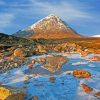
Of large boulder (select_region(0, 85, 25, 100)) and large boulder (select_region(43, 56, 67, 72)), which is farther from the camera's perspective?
large boulder (select_region(43, 56, 67, 72))

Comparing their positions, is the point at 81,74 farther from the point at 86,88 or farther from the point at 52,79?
the point at 86,88

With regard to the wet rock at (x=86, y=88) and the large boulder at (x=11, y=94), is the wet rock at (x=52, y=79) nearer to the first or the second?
the wet rock at (x=86, y=88)

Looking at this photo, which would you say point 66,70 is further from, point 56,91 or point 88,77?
point 56,91

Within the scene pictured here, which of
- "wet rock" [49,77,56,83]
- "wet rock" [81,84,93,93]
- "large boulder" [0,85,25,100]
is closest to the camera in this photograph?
"large boulder" [0,85,25,100]

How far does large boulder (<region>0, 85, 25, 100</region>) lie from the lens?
37.5ft

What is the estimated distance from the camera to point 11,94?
11.5 meters

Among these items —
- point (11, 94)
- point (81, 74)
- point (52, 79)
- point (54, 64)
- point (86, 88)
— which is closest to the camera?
point (11, 94)

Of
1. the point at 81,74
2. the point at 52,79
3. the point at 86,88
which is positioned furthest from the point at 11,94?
the point at 81,74

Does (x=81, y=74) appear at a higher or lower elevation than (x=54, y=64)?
lower

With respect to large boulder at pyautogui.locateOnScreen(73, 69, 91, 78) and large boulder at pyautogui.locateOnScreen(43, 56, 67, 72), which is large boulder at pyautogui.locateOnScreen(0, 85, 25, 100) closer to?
large boulder at pyautogui.locateOnScreen(73, 69, 91, 78)

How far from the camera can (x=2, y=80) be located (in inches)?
591

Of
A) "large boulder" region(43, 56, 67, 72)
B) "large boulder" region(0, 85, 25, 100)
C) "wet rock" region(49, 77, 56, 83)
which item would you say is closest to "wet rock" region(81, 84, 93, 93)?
"wet rock" region(49, 77, 56, 83)

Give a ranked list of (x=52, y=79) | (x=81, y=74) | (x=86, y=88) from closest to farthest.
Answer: (x=86, y=88)
(x=52, y=79)
(x=81, y=74)

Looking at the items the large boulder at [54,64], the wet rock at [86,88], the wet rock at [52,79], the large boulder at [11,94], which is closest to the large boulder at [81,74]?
the wet rock at [52,79]
